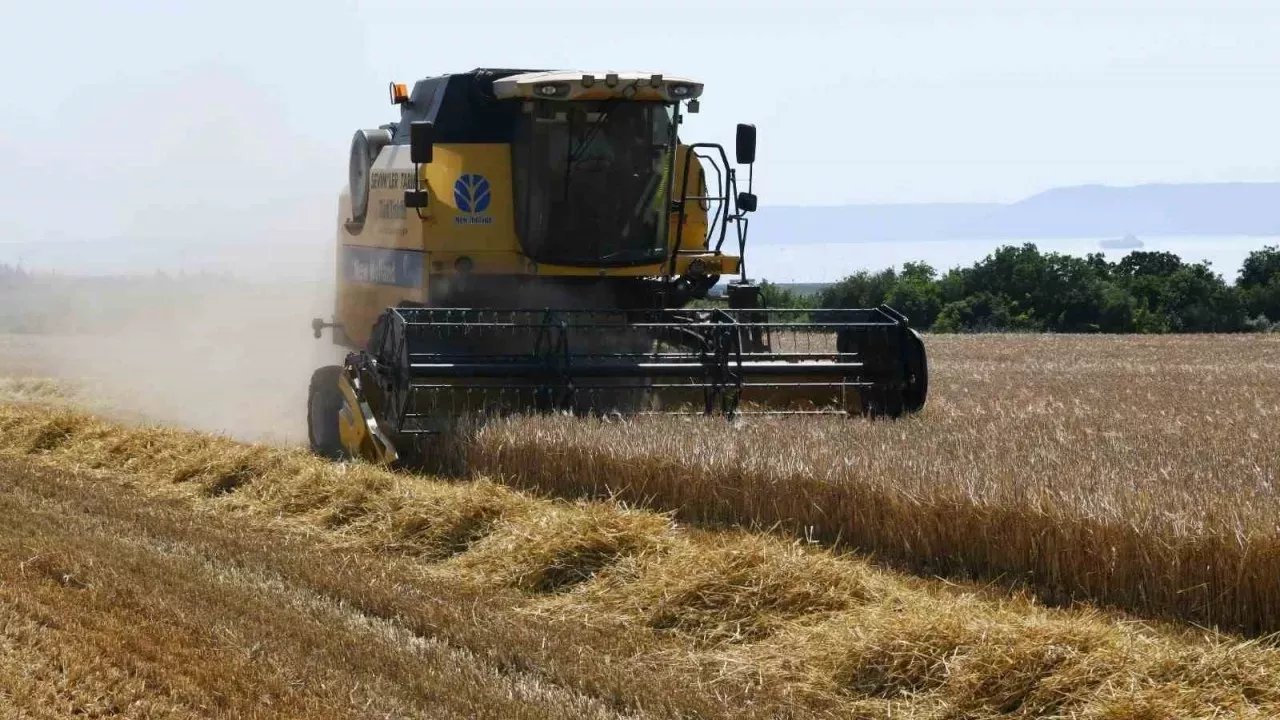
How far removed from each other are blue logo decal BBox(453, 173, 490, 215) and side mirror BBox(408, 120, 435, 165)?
472mm

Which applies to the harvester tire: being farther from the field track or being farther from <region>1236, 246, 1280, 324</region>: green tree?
<region>1236, 246, 1280, 324</region>: green tree

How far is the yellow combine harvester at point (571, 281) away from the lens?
10.5 metres

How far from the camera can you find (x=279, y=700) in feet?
17.1

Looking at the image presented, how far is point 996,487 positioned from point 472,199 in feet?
17.8

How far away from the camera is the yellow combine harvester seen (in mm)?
10484

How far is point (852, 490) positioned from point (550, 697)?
2508mm

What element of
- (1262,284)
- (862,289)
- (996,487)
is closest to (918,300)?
(862,289)

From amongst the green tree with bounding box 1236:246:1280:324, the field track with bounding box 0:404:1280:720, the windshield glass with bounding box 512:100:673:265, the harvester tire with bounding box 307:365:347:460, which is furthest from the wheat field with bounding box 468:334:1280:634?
the green tree with bounding box 1236:246:1280:324

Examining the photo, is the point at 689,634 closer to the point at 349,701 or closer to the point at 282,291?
the point at 349,701

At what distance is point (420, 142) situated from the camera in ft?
35.3

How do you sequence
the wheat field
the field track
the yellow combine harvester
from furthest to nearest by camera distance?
the yellow combine harvester, the wheat field, the field track

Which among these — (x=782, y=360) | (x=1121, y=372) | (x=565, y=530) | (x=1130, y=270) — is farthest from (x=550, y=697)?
(x=1130, y=270)

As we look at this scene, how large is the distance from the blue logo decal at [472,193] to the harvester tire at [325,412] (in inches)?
64.6

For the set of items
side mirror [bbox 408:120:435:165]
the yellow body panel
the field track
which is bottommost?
the field track
